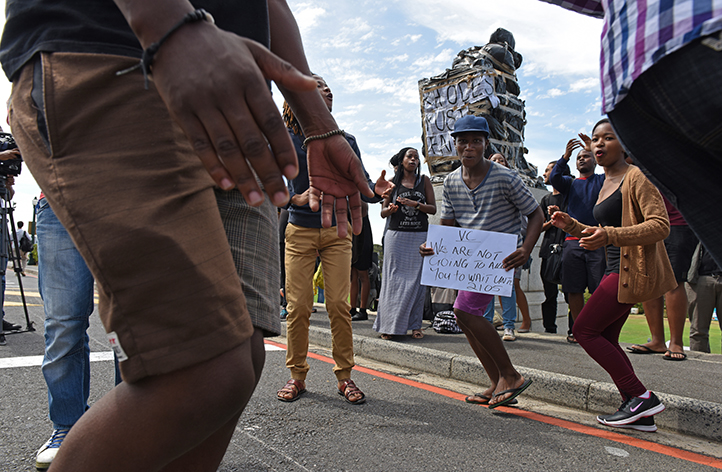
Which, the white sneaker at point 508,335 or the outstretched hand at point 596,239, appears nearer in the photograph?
the outstretched hand at point 596,239

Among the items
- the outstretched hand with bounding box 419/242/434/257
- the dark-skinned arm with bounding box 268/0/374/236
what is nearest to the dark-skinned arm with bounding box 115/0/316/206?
the dark-skinned arm with bounding box 268/0/374/236

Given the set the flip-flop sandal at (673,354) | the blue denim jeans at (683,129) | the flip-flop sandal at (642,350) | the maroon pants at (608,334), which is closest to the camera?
the blue denim jeans at (683,129)

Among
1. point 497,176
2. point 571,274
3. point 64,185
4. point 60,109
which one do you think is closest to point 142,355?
point 64,185

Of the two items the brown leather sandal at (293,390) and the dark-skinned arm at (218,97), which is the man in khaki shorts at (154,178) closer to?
the dark-skinned arm at (218,97)

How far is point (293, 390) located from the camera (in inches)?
141

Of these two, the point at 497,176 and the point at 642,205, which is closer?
the point at 642,205

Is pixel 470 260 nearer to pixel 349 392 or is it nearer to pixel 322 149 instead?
pixel 349 392

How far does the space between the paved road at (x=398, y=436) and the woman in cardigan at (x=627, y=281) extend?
0.68ft

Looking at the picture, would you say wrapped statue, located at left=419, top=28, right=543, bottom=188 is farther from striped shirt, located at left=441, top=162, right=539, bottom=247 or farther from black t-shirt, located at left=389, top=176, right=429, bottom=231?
striped shirt, located at left=441, top=162, right=539, bottom=247

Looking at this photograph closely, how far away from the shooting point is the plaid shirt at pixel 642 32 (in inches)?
35.6

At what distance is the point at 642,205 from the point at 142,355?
3.38 metres

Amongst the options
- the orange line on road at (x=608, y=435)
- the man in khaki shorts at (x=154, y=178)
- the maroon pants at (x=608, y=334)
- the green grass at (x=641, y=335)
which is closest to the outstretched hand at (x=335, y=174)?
the man in khaki shorts at (x=154, y=178)

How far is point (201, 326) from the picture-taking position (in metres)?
0.90

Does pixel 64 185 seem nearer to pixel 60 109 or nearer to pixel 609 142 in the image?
pixel 60 109
